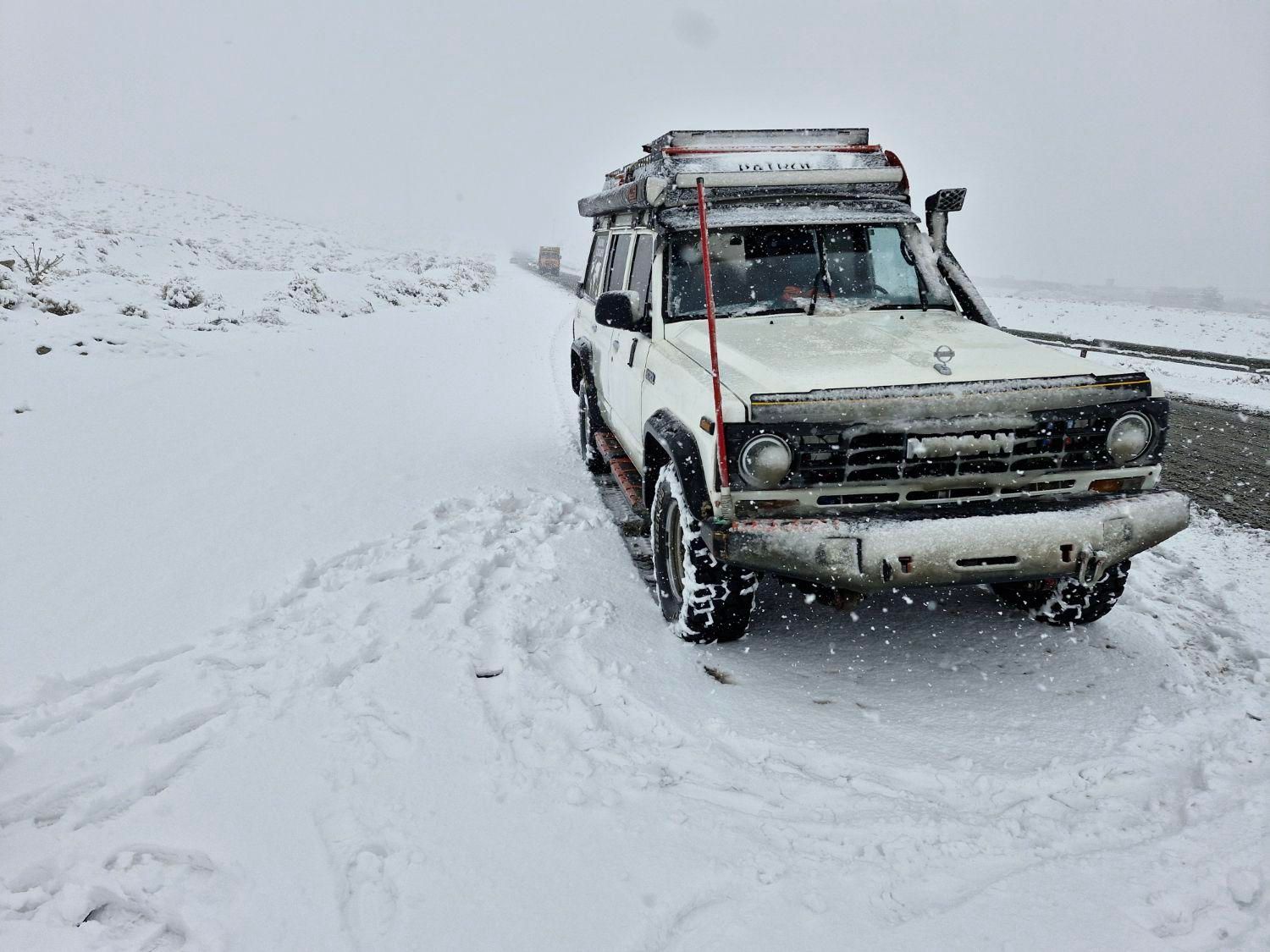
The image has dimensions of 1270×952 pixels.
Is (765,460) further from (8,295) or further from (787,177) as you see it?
(8,295)

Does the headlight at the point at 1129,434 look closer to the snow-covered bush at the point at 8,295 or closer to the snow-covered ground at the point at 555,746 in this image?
the snow-covered ground at the point at 555,746

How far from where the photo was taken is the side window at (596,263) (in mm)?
6750

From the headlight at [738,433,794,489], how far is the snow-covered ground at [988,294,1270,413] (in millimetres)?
1686

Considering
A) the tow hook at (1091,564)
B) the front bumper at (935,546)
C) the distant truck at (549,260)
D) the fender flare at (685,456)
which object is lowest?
the tow hook at (1091,564)

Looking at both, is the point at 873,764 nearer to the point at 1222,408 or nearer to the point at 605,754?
the point at 605,754

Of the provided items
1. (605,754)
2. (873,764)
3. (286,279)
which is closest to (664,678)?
(605,754)

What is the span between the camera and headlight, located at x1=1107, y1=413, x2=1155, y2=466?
329 cm

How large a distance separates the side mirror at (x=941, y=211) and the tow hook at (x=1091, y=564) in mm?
2448

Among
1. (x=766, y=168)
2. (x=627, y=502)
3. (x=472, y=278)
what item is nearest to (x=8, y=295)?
(x=627, y=502)

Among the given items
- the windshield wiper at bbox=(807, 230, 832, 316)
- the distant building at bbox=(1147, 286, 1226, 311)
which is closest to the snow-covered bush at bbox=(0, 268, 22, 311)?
the windshield wiper at bbox=(807, 230, 832, 316)

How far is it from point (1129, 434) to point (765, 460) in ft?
5.15

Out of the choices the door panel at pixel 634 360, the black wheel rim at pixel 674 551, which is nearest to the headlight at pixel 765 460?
the black wheel rim at pixel 674 551

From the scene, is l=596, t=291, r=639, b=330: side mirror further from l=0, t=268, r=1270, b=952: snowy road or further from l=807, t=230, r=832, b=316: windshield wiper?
l=0, t=268, r=1270, b=952: snowy road

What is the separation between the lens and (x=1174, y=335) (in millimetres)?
23953
